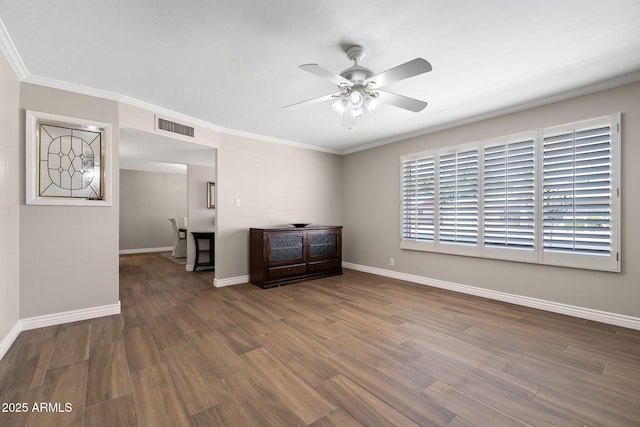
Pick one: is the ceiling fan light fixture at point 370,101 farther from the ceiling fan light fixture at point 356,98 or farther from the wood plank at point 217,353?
the wood plank at point 217,353

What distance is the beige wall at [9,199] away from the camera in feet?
7.25

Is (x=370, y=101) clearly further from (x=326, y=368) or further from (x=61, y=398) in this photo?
(x=61, y=398)

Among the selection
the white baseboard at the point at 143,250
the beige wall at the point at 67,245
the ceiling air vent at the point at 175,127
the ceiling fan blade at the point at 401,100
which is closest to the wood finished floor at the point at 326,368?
the beige wall at the point at 67,245

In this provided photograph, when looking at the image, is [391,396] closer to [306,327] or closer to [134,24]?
[306,327]

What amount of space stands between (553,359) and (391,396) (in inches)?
57.2

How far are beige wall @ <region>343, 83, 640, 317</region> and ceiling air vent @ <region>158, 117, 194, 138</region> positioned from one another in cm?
312

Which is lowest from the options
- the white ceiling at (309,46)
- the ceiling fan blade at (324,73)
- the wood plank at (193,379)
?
the wood plank at (193,379)

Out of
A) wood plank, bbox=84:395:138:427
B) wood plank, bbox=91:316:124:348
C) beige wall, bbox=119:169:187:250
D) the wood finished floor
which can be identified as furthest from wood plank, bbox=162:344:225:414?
beige wall, bbox=119:169:187:250

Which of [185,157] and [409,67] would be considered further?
[185,157]

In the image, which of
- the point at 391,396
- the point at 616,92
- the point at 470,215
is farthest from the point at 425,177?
the point at 391,396

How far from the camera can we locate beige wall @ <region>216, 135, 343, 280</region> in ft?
14.2

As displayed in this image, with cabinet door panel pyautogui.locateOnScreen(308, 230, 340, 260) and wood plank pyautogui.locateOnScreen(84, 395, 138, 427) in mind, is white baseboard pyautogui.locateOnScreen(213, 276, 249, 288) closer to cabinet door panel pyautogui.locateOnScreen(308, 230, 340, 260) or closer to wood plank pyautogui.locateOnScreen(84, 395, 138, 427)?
cabinet door panel pyautogui.locateOnScreen(308, 230, 340, 260)

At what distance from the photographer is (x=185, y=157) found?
5.22 metres

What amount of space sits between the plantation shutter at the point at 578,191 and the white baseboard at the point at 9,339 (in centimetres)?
526
